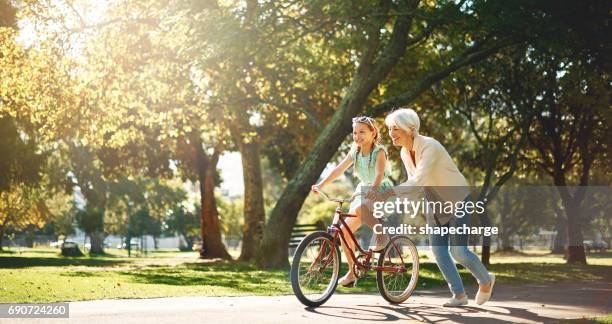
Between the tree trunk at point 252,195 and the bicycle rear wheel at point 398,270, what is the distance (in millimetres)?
18086

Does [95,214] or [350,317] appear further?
[95,214]

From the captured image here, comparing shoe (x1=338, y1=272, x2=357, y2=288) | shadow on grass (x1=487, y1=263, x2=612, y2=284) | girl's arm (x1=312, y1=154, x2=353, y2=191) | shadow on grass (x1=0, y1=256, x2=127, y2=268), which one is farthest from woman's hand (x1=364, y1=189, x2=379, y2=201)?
shadow on grass (x1=0, y1=256, x2=127, y2=268)

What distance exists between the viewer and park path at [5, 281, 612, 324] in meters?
6.91

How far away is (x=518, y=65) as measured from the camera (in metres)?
25.5

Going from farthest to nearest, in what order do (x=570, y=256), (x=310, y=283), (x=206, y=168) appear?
(x=206, y=168) → (x=570, y=256) → (x=310, y=283)

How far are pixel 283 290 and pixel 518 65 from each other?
17.4m

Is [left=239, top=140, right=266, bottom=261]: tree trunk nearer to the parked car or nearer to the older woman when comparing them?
the older woman

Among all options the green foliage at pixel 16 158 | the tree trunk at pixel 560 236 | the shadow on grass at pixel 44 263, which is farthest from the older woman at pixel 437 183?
the tree trunk at pixel 560 236

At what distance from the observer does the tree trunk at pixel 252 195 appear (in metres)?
26.6

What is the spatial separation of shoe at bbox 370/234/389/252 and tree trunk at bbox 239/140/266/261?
18.2 meters

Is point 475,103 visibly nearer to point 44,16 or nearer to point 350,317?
point 44,16

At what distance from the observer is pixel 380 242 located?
8320mm

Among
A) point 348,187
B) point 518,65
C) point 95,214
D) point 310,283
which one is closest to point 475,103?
point 518,65

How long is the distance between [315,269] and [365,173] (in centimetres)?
122
